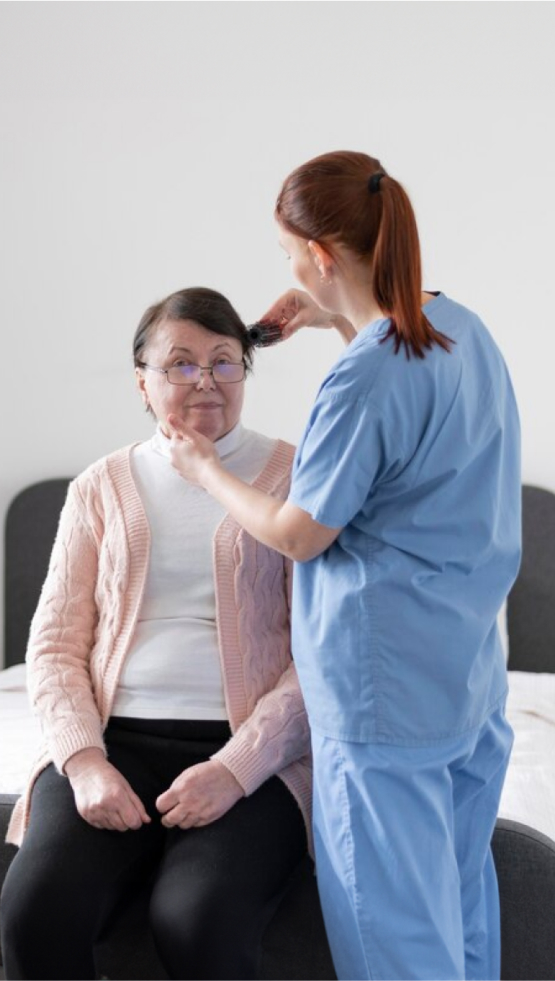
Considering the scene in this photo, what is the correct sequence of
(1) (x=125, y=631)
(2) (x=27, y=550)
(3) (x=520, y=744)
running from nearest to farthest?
(1) (x=125, y=631) < (3) (x=520, y=744) < (2) (x=27, y=550)

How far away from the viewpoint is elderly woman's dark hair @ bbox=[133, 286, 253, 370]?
194 centimetres

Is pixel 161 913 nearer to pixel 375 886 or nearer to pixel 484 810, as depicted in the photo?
pixel 375 886

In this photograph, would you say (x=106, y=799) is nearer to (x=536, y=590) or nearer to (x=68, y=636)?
(x=68, y=636)

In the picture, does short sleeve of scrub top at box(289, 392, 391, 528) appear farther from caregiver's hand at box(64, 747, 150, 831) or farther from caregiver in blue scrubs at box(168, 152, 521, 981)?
caregiver's hand at box(64, 747, 150, 831)

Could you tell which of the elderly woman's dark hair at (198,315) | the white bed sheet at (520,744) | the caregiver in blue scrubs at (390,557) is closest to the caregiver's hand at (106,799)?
the caregiver in blue scrubs at (390,557)

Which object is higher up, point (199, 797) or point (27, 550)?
point (199, 797)

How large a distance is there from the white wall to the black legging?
1.80 metres

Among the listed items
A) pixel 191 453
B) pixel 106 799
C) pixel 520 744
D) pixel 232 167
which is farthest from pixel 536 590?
pixel 106 799

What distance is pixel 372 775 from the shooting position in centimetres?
154

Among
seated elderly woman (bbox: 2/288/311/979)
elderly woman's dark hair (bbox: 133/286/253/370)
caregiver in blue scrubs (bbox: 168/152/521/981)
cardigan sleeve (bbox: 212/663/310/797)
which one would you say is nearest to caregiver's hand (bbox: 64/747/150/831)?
seated elderly woman (bbox: 2/288/311/979)

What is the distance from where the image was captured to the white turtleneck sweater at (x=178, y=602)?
1838mm

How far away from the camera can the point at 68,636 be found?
6.28 ft

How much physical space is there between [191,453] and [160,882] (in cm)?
58

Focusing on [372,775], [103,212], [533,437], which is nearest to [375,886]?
[372,775]
